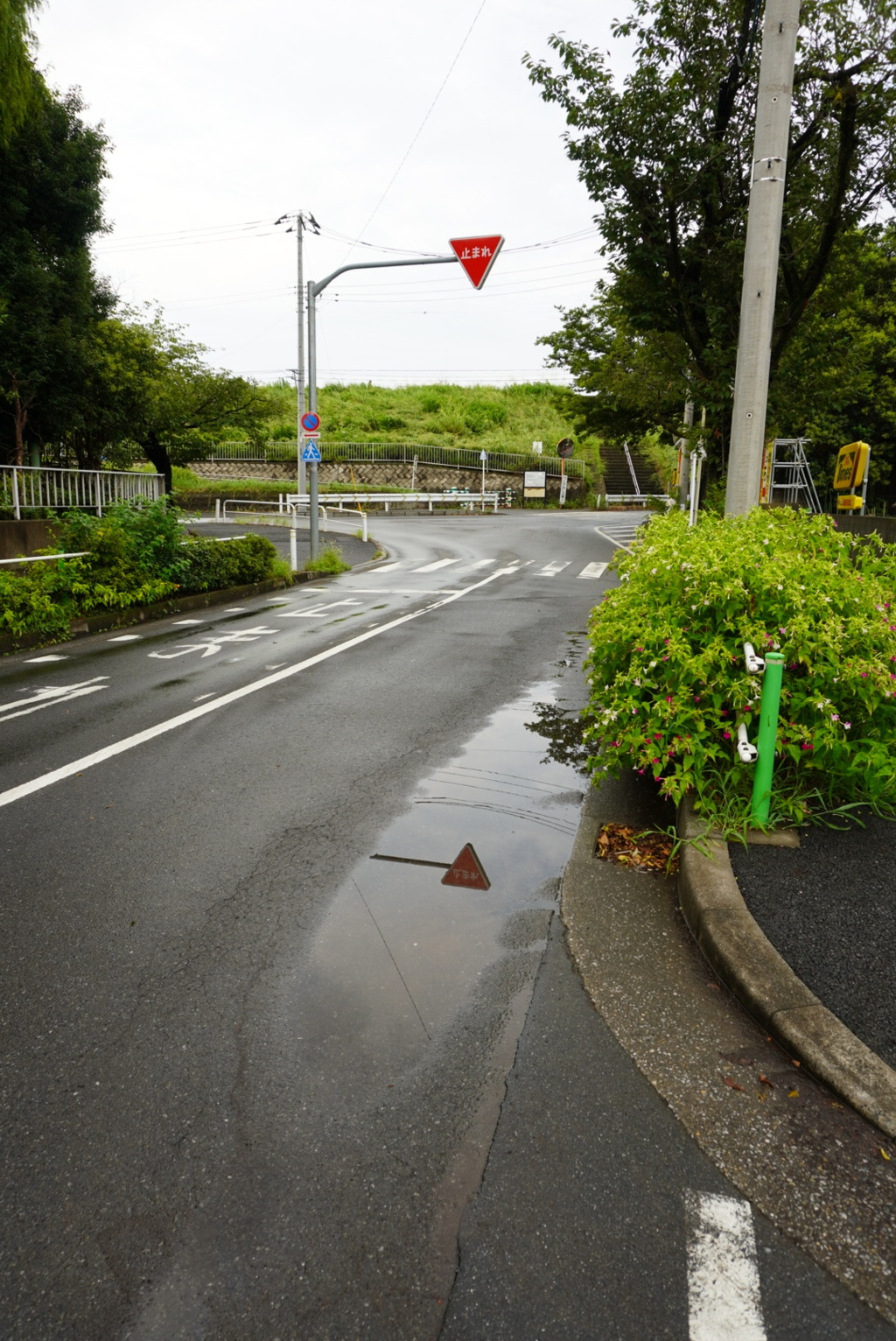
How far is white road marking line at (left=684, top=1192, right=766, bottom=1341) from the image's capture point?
1.90 m

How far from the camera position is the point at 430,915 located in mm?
3793

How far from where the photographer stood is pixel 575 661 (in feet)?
32.3

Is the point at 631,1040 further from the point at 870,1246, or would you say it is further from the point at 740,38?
the point at 740,38

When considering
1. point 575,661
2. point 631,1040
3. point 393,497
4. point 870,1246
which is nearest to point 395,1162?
point 631,1040

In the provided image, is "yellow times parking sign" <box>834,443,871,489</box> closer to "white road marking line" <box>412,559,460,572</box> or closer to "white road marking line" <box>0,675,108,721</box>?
"white road marking line" <box>0,675,108,721</box>

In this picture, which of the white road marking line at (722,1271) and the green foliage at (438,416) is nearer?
the white road marking line at (722,1271)

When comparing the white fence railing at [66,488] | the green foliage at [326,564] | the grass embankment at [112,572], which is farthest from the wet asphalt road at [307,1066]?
the green foliage at [326,564]

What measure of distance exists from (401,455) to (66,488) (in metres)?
39.7

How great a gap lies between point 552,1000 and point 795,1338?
135 centimetres

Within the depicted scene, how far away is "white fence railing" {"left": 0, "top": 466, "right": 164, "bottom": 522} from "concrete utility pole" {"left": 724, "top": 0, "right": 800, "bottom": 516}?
1010cm

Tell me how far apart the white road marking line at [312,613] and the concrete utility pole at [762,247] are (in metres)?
7.37

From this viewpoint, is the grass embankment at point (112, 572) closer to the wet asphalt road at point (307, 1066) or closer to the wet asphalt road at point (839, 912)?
the wet asphalt road at point (307, 1066)

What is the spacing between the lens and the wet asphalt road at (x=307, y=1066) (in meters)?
1.99

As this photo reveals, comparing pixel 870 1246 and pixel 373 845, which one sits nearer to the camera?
pixel 870 1246
